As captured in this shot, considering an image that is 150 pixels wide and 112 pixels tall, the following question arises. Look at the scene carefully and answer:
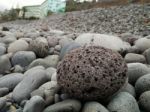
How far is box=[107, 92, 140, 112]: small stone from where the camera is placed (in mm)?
4054

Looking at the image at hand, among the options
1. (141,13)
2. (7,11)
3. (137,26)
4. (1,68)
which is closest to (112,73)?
(1,68)

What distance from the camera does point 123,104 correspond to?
4086mm

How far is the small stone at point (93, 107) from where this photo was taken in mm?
3948

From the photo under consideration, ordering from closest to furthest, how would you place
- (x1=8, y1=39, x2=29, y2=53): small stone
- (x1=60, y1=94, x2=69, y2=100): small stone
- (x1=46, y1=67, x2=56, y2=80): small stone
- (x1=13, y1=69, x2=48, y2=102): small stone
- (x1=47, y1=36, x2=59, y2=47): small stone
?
(x1=60, y1=94, x2=69, y2=100): small stone, (x1=13, y1=69, x2=48, y2=102): small stone, (x1=46, y1=67, x2=56, y2=80): small stone, (x1=8, y1=39, x2=29, y2=53): small stone, (x1=47, y1=36, x2=59, y2=47): small stone

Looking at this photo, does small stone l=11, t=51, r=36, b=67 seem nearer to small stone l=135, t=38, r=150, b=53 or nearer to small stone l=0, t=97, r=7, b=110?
small stone l=0, t=97, r=7, b=110

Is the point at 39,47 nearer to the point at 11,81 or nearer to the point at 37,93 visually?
the point at 11,81

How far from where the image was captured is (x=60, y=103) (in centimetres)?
422

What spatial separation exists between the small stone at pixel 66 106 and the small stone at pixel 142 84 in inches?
34.8

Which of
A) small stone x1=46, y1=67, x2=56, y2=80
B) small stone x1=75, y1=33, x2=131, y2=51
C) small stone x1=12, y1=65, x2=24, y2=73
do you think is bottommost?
small stone x1=12, y1=65, x2=24, y2=73

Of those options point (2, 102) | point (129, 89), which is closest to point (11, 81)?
point (2, 102)

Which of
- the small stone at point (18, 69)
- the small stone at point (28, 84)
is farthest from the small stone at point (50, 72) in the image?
the small stone at point (18, 69)

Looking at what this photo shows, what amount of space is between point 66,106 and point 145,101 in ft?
3.18

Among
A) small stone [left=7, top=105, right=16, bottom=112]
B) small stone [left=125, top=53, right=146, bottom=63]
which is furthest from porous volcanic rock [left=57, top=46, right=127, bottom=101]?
small stone [left=125, top=53, right=146, bottom=63]

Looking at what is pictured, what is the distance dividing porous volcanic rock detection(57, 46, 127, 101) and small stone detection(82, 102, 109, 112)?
0.11 meters
